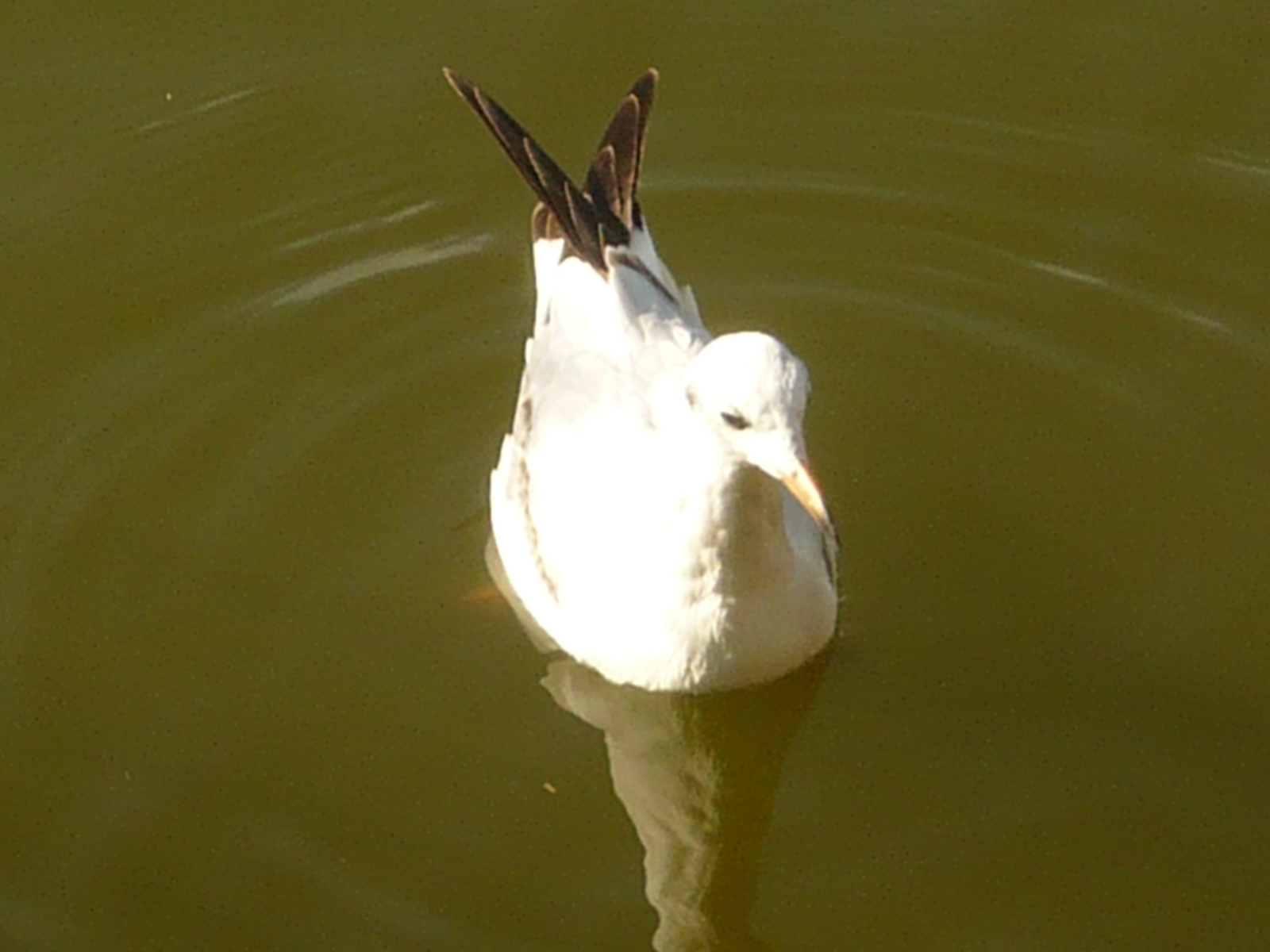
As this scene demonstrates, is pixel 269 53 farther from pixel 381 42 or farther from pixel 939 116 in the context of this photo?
pixel 939 116

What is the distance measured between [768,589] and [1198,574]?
56.1 inches

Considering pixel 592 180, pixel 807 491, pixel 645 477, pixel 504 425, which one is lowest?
pixel 504 425

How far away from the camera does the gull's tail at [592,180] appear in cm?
657

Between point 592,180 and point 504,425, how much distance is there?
2.58 ft

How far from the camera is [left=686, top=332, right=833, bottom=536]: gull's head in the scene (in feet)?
16.7

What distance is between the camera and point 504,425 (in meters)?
7.02

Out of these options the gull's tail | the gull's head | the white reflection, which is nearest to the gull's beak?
the gull's head

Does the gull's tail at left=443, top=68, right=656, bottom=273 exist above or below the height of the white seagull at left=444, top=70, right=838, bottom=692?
above

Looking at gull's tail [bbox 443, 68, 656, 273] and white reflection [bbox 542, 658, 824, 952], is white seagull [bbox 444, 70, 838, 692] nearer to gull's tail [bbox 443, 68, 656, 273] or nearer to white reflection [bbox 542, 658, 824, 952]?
gull's tail [bbox 443, 68, 656, 273]

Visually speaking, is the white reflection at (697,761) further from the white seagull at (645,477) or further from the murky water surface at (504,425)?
the white seagull at (645,477)

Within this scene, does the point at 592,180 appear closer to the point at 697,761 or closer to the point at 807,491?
the point at 697,761

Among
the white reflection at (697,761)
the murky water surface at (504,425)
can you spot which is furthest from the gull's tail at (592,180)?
the white reflection at (697,761)

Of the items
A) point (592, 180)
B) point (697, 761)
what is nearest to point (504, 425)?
point (592, 180)

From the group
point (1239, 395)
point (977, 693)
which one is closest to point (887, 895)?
point (977, 693)
